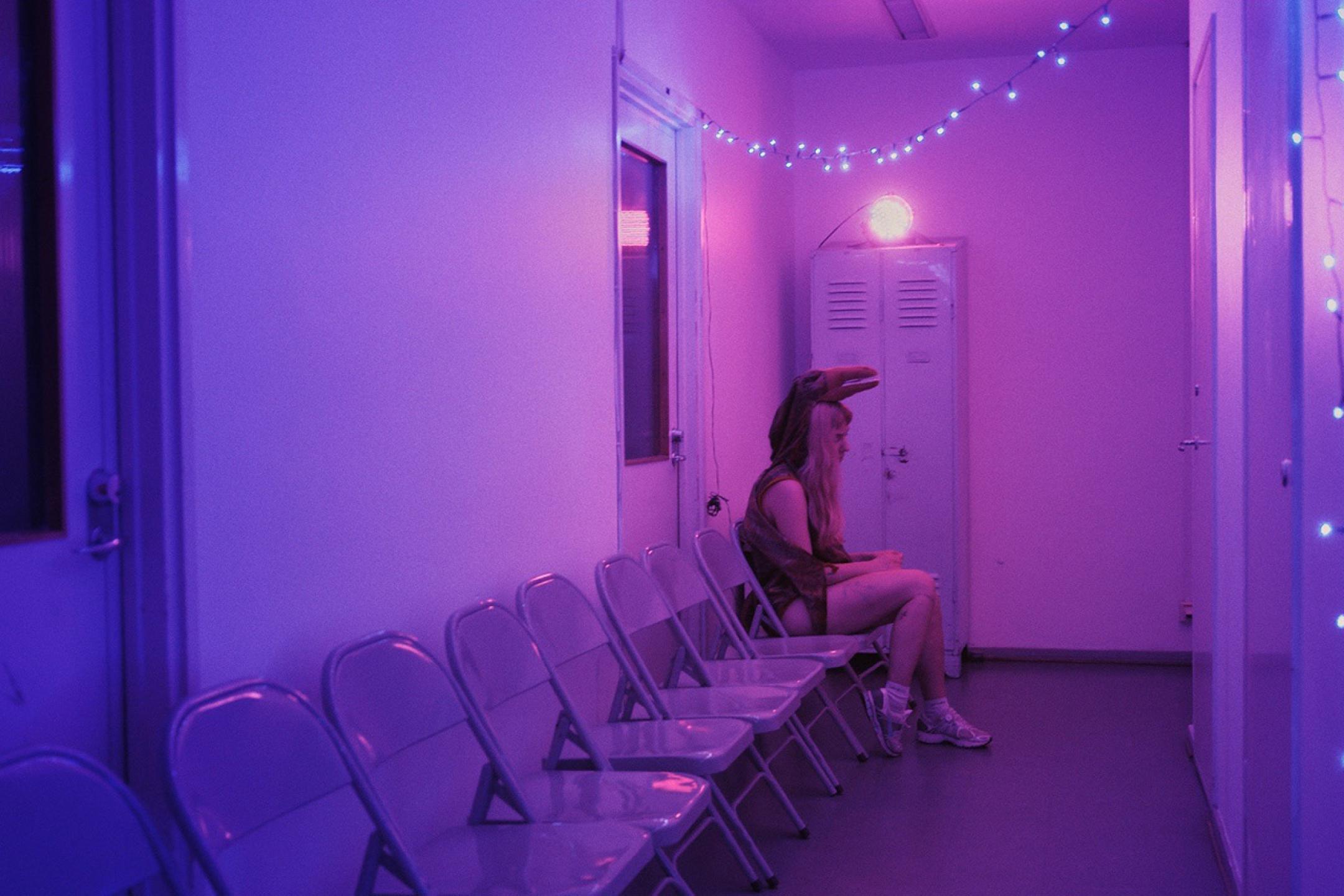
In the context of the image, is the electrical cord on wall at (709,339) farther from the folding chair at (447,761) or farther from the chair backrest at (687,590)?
the folding chair at (447,761)

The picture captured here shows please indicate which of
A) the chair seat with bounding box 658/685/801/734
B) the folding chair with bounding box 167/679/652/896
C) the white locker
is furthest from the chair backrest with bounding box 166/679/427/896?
the white locker

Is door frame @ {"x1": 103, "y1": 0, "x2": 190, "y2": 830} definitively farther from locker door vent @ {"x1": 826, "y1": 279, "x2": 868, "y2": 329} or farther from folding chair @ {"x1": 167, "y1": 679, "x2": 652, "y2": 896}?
locker door vent @ {"x1": 826, "y1": 279, "x2": 868, "y2": 329}

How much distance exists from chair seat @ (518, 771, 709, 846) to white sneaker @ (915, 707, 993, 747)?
228 cm

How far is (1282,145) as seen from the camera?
2277 mm

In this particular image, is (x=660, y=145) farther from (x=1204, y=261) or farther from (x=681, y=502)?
(x=1204, y=261)

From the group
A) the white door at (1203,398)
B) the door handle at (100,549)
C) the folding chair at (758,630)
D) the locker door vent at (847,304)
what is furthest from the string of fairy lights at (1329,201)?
the locker door vent at (847,304)

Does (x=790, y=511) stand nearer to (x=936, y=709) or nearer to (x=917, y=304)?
(x=936, y=709)

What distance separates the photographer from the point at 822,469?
5.08 m

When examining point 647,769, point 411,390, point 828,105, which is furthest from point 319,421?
point 828,105

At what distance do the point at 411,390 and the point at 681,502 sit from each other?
98.6 inches

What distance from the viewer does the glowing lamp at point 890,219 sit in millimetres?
6953

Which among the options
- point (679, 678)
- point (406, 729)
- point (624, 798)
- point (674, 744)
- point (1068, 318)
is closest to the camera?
point (406, 729)

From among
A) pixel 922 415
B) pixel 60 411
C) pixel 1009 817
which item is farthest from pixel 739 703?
pixel 922 415

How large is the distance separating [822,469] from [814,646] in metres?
0.72
